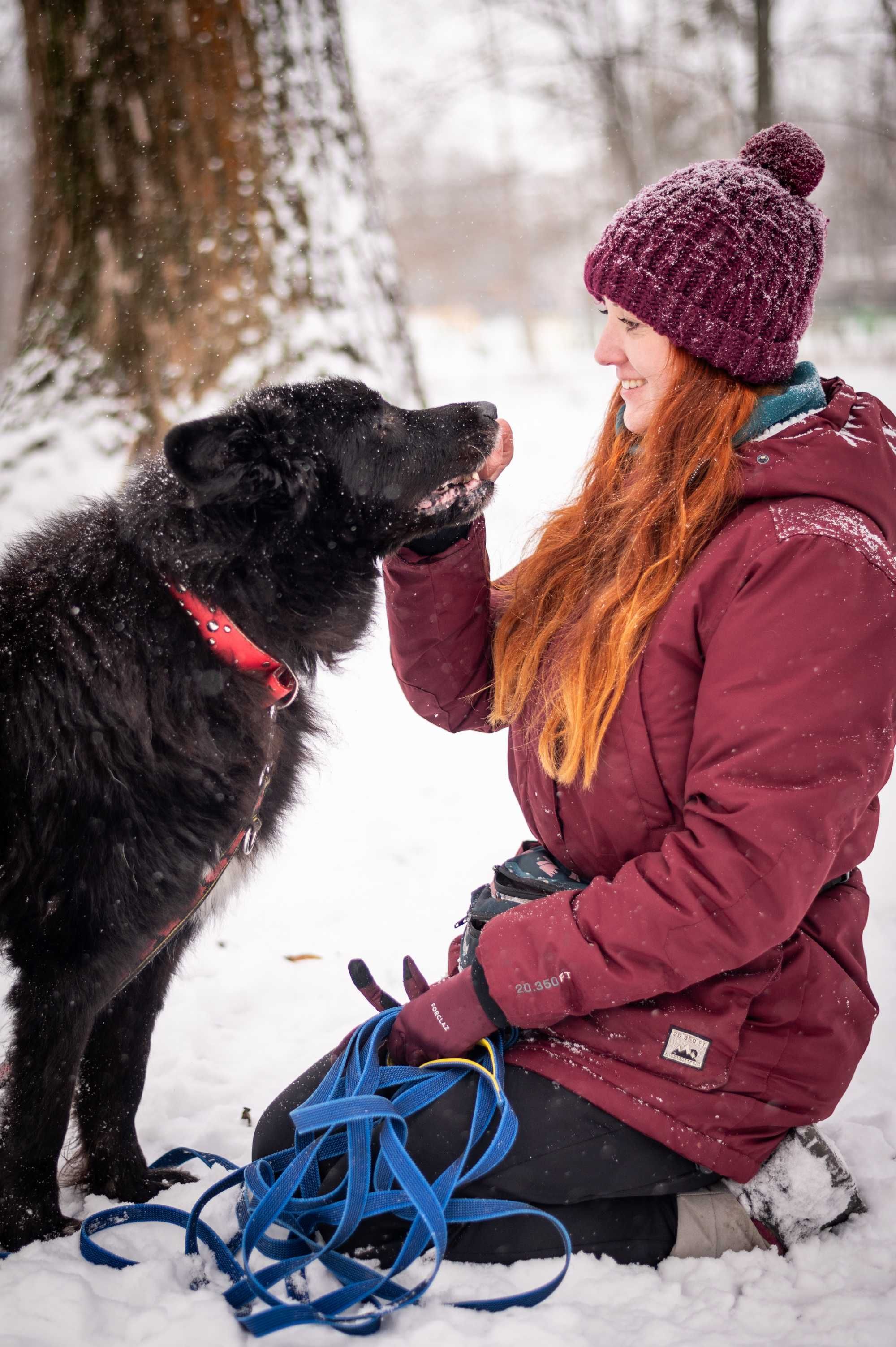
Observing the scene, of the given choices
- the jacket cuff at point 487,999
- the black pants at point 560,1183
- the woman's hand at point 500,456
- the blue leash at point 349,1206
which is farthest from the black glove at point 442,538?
the black pants at point 560,1183

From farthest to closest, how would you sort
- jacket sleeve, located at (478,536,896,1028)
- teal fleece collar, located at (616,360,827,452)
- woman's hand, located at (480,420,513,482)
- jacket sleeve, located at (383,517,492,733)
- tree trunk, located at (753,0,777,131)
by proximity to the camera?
tree trunk, located at (753,0,777,131) → woman's hand, located at (480,420,513,482) → jacket sleeve, located at (383,517,492,733) → teal fleece collar, located at (616,360,827,452) → jacket sleeve, located at (478,536,896,1028)

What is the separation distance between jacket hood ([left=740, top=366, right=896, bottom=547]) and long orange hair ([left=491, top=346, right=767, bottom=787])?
62 mm

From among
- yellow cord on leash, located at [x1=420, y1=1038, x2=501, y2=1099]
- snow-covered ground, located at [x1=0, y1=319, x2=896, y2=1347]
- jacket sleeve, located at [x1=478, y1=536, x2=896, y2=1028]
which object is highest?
jacket sleeve, located at [x1=478, y1=536, x2=896, y2=1028]

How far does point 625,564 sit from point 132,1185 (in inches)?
78.7

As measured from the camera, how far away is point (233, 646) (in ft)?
6.93

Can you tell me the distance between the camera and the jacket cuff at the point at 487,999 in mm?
1744

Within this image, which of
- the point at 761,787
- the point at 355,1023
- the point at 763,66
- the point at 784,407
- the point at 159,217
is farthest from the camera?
the point at 763,66

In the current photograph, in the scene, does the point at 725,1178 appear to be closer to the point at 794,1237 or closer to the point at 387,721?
the point at 794,1237

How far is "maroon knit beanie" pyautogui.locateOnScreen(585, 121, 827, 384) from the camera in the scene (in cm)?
174

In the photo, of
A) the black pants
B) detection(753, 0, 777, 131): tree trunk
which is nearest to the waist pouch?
the black pants

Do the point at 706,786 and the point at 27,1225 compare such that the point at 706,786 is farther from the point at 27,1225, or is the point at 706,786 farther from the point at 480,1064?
the point at 27,1225

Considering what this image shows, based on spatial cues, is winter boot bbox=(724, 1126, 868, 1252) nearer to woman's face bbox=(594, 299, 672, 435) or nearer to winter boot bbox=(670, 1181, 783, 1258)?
winter boot bbox=(670, 1181, 783, 1258)

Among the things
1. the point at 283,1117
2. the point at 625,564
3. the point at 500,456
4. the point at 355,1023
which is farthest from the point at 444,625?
the point at 355,1023

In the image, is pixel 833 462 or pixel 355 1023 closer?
pixel 833 462
